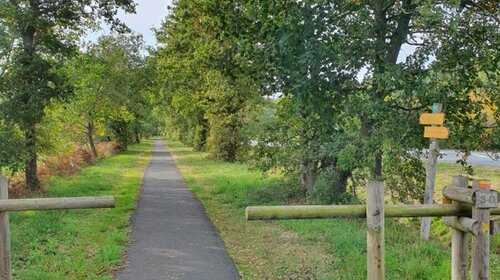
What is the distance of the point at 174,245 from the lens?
831cm

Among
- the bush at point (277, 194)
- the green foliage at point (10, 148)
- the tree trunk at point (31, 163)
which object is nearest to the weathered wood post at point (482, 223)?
the bush at point (277, 194)

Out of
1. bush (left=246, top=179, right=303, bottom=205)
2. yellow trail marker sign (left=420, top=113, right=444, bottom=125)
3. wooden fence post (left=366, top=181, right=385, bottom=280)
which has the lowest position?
bush (left=246, top=179, right=303, bottom=205)

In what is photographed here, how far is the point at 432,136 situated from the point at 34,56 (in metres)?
10.7

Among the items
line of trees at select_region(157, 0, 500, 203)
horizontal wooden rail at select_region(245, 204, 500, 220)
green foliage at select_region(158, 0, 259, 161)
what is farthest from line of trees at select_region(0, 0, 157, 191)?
horizontal wooden rail at select_region(245, 204, 500, 220)

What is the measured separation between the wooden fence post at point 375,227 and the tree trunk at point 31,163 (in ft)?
37.8

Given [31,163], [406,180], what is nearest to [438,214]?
[406,180]

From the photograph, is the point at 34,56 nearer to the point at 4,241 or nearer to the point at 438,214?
the point at 4,241

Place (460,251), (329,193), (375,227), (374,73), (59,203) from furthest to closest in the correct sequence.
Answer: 1. (329,193)
2. (374,73)
3. (460,251)
4. (59,203)
5. (375,227)

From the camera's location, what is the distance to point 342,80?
9352mm

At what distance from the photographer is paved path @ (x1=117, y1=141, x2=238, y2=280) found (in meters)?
6.73

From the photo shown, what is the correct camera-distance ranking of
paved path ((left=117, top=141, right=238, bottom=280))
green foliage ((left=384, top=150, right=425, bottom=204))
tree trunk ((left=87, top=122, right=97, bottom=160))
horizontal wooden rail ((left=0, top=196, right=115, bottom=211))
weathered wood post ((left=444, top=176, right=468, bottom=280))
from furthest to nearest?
tree trunk ((left=87, top=122, right=97, bottom=160)) < green foliage ((left=384, top=150, right=425, bottom=204)) < paved path ((left=117, top=141, right=238, bottom=280)) < weathered wood post ((left=444, top=176, right=468, bottom=280)) < horizontal wooden rail ((left=0, top=196, right=115, bottom=211))

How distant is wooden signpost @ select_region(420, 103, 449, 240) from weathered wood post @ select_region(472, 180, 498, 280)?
128 inches

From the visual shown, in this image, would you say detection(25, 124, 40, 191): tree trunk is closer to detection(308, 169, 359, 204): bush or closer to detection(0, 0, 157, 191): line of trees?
detection(0, 0, 157, 191): line of trees

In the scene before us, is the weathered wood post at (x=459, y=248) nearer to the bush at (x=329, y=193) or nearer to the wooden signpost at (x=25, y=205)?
A: the wooden signpost at (x=25, y=205)
